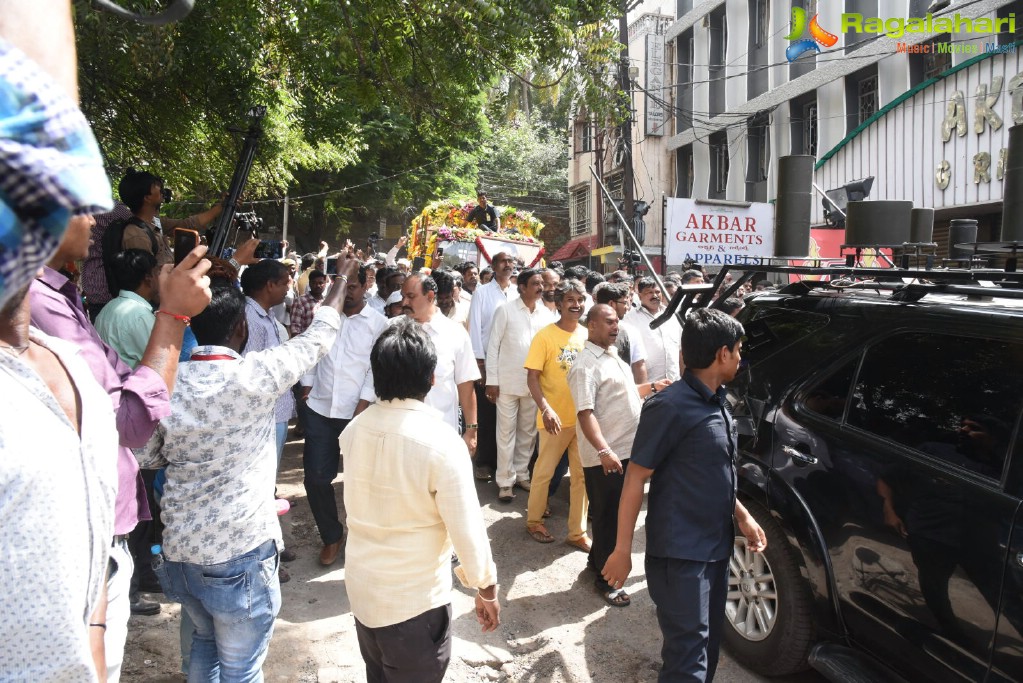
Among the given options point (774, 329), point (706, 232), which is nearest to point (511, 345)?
point (706, 232)

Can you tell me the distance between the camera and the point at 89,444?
3.94 feet

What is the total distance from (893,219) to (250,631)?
4.04 metres

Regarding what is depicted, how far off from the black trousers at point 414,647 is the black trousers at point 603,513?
200cm

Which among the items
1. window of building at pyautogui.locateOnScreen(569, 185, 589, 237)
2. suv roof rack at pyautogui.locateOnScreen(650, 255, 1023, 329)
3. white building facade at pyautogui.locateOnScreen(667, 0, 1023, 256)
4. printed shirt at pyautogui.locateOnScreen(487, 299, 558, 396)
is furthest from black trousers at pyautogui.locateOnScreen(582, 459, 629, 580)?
window of building at pyautogui.locateOnScreen(569, 185, 589, 237)

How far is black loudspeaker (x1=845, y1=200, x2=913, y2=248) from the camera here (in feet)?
14.1

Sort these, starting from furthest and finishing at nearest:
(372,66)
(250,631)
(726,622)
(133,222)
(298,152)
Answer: (298,152) → (372,66) → (133,222) → (726,622) → (250,631)

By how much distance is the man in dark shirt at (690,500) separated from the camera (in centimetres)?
276

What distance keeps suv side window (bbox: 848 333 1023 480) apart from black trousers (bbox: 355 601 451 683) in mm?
1873

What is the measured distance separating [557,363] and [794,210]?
198 centimetres

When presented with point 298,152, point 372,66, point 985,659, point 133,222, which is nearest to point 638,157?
point 298,152

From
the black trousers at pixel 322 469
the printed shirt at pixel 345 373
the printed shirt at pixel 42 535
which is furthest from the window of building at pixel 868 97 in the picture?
the printed shirt at pixel 42 535

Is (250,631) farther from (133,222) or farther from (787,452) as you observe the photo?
(133,222)

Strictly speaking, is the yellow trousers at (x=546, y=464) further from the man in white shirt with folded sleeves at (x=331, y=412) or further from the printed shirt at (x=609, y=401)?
the man in white shirt with folded sleeves at (x=331, y=412)

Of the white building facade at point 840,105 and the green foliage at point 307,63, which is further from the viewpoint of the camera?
the white building facade at point 840,105
